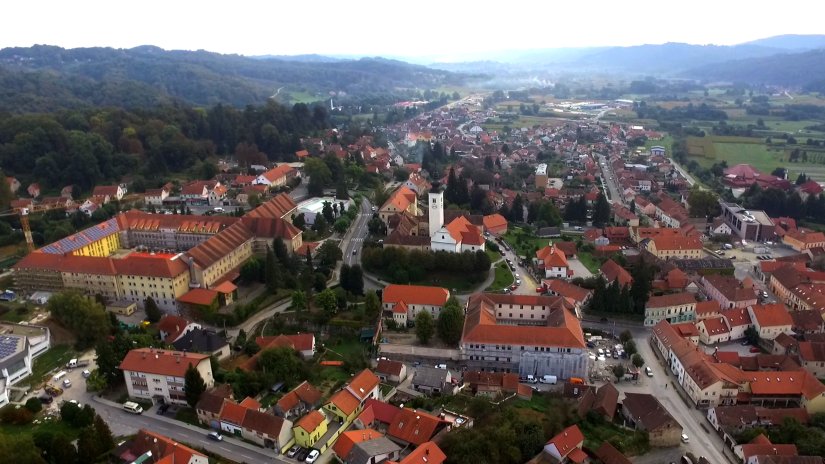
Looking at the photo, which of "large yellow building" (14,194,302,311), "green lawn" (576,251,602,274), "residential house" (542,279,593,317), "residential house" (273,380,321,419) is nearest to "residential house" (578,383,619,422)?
"residential house" (542,279,593,317)

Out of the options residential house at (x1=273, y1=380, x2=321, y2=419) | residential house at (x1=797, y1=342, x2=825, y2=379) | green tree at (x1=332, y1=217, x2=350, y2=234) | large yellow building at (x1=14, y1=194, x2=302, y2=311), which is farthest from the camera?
green tree at (x1=332, y1=217, x2=350, y2=234)

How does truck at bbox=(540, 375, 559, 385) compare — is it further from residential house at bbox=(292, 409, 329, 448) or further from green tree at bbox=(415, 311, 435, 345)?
residential house at bbox=(292, 409, 329, 448)

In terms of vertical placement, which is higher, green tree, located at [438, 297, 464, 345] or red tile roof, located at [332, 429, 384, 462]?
green tree, located at [438, 297, 464, 345]

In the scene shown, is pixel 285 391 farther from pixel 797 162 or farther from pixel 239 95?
pixel 239 95

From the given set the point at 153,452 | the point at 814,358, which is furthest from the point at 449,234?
the point at 153,452

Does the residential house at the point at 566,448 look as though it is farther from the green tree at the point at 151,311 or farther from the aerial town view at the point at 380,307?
the green tree at the point at 151,311

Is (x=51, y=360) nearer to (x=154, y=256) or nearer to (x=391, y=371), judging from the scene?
(x=154, y=256)

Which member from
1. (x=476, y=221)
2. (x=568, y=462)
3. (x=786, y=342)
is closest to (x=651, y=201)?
(x=476, y=221)
